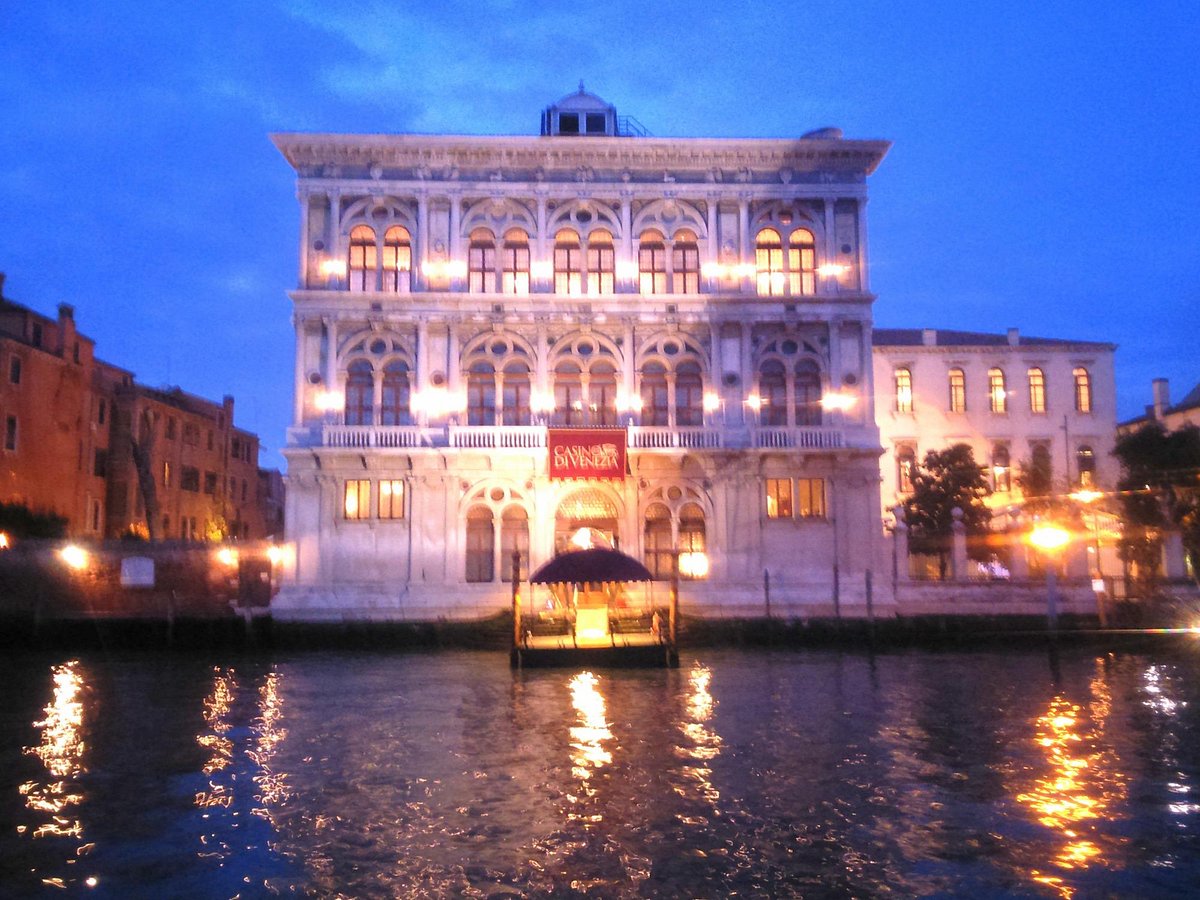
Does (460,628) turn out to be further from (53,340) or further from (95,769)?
(53,340)

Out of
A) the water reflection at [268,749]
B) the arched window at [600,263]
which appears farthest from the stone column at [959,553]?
the water reflection at [268,749]

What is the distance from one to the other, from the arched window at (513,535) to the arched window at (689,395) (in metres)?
5.56

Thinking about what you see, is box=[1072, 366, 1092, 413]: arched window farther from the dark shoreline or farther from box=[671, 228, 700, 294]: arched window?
box=[671, 228, 700, 294]: arched window

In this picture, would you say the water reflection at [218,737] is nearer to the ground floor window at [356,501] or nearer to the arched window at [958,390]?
the ground floor window at [356,501]

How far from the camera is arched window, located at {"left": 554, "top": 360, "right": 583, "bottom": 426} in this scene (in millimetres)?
29703

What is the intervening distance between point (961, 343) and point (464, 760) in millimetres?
32540

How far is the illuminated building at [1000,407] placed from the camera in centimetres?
3825

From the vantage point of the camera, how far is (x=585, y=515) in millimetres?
29234

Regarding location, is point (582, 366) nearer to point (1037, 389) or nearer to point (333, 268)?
point (333, 268)

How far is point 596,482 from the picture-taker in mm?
29109

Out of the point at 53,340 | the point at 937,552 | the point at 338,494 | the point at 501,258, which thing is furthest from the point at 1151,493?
the point at 53,340

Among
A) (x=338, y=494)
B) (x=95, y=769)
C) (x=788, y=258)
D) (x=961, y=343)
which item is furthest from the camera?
(x=961, y=343)

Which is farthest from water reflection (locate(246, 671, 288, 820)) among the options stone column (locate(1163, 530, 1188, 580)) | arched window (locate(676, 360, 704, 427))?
stone column (locate(1163, 530, 1188, 580))

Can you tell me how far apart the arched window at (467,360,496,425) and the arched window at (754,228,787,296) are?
877 cm
